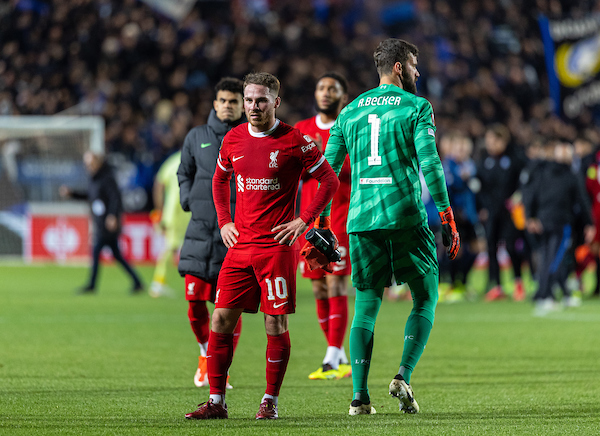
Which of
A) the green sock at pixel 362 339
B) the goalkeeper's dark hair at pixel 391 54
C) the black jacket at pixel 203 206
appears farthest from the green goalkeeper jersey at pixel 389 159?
the black jacket at pixel 203 206

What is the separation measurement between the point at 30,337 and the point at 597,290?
9.37 meters

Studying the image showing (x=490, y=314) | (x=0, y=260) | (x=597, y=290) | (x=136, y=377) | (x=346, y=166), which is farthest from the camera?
(x=0, y=260)

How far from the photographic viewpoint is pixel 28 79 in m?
24.1

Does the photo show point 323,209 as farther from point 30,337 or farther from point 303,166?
point 30,337

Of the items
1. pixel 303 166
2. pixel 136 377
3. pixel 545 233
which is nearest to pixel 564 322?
pixel 545 233

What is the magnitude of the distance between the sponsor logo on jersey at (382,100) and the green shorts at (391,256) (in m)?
0.75

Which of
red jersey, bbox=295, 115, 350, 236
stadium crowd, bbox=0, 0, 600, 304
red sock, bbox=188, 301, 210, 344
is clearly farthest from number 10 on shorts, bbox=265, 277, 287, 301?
stadium crowd, bbox=0, 0, 600, 304

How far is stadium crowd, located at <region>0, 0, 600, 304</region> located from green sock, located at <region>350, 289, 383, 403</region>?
54.9ft

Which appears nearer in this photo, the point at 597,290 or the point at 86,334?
the point at 86,334

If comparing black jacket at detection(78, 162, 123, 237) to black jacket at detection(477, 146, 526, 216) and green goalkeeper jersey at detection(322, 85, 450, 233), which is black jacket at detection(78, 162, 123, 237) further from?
green goalkeeper jersey at detection(322, 85, 450, 233)

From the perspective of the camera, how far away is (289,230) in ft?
17.8

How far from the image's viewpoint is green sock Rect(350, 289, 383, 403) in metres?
5.57

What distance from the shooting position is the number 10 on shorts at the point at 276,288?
5.46 metres

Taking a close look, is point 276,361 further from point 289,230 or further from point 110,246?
point 110,246
